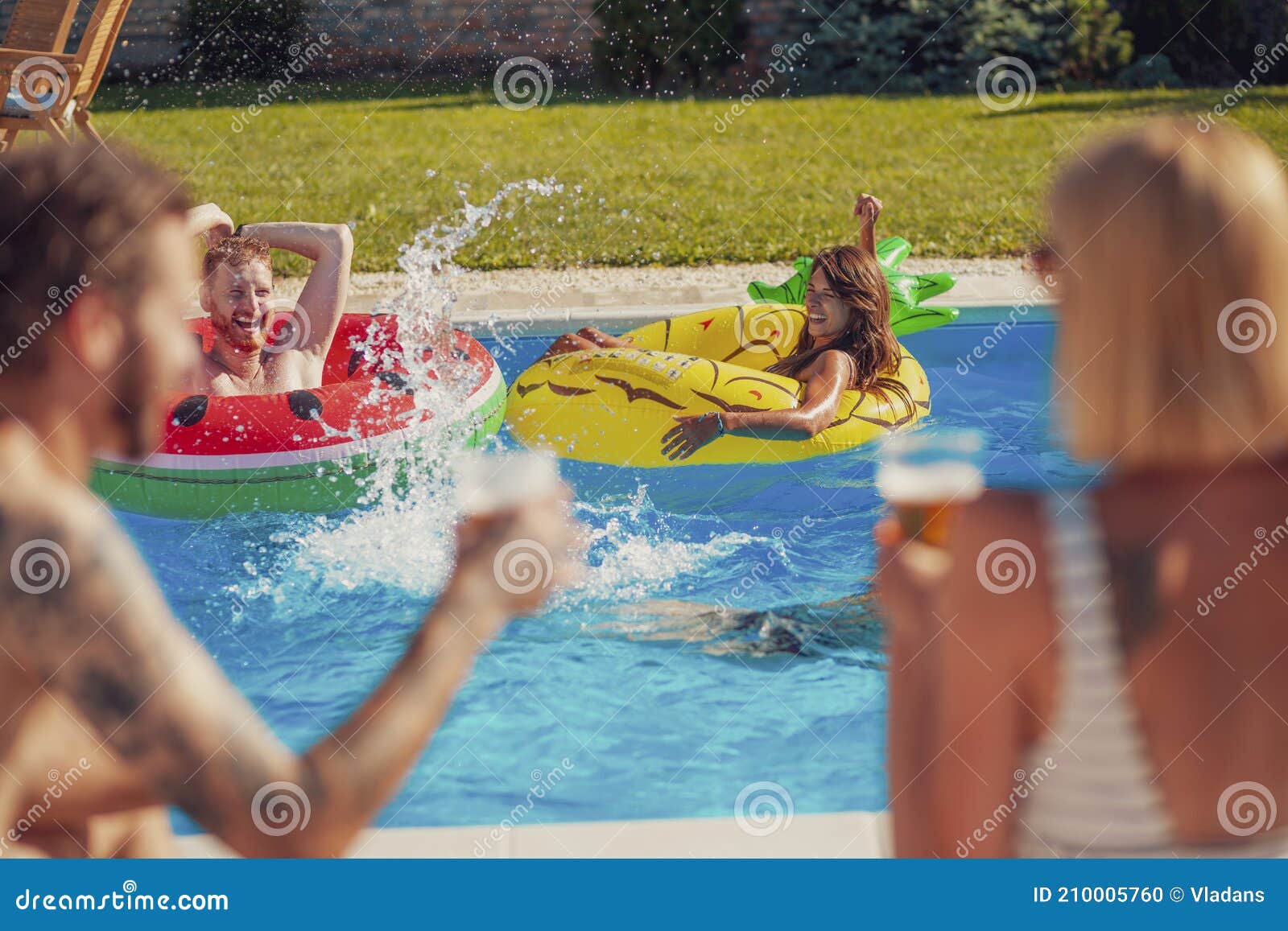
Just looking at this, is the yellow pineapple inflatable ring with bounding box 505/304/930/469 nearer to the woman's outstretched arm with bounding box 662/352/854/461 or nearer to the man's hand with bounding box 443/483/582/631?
the woman's outstretched arm with bounding box 662/352/854/461

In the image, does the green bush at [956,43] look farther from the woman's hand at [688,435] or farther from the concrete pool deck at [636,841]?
the concrete pool deck at [636,841]

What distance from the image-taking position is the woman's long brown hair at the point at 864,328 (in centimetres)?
573

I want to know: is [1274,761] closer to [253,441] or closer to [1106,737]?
[1106,737]

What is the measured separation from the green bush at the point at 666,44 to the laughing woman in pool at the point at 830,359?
9428 mm

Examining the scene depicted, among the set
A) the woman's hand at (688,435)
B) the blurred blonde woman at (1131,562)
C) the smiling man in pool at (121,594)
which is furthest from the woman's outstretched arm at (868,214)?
the smiling man in pool at (121,594)

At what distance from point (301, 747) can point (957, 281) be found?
521 cm

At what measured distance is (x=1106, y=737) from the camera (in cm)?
142

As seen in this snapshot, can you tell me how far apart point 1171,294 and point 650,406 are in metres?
4.19

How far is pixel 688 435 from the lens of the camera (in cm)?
540

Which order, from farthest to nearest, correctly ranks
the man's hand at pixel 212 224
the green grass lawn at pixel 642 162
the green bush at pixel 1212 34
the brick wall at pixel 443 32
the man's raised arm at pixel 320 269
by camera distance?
the brick wall at pixel 443 32 → the green bush at pixel 1212 34 → the green grass lawn at pixel 642 162 → the man's raised arm at pixel 320 269 → the man's hand at pixel 212 224

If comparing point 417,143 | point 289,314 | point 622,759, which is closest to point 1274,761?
point 622,759

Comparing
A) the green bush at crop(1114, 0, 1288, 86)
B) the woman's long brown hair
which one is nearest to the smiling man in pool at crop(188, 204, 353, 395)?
the woman's long brown hair

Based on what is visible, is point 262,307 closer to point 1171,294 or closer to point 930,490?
point 930,490

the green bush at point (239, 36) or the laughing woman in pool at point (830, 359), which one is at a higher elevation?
the green bush at point (239, 36)
